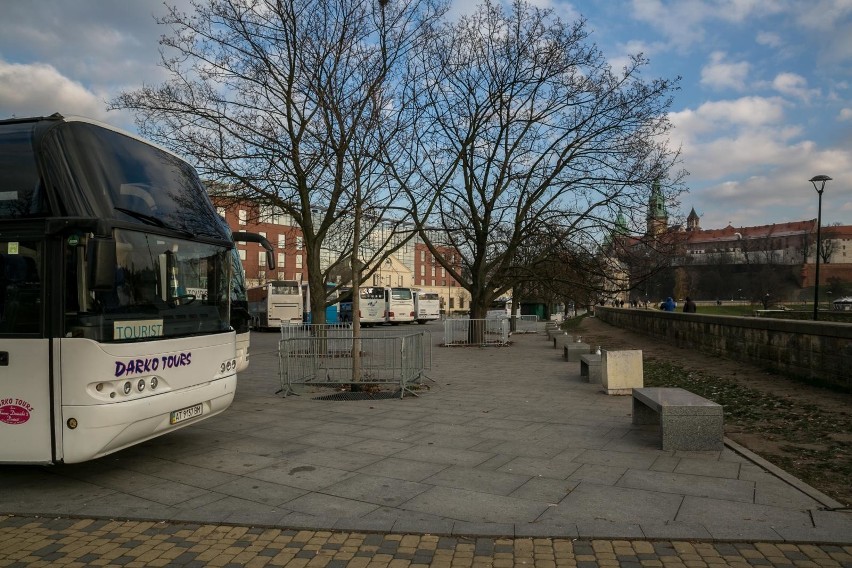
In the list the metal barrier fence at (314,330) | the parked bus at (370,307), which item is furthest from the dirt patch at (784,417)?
the parked bus at (370,307)

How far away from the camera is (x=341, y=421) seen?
8.72 m

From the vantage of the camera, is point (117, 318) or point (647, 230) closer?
point (117, 318)

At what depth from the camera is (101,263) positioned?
16.6 feet

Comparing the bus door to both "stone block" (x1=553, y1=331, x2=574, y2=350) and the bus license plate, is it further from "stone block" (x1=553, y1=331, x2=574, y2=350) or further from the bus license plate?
"stone block" (x1=553, y1=331, x2=574, y2=350)

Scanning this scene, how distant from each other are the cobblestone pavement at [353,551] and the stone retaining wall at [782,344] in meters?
6.79

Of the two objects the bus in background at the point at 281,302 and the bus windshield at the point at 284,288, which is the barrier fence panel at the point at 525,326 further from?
the bus windshield at the point at 284,288

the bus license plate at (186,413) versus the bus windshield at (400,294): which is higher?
the bus windshield at (400,294)

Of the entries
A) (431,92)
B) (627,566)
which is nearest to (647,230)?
(431,92)

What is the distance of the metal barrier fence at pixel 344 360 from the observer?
11281 millimetres

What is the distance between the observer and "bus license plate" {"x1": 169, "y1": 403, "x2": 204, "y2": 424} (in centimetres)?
610

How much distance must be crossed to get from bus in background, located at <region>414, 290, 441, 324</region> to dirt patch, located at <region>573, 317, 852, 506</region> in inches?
1577

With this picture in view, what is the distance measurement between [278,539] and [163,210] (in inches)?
144

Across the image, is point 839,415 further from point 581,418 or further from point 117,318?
point 117,318

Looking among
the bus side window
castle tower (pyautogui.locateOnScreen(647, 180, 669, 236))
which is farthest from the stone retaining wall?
the bus side window
